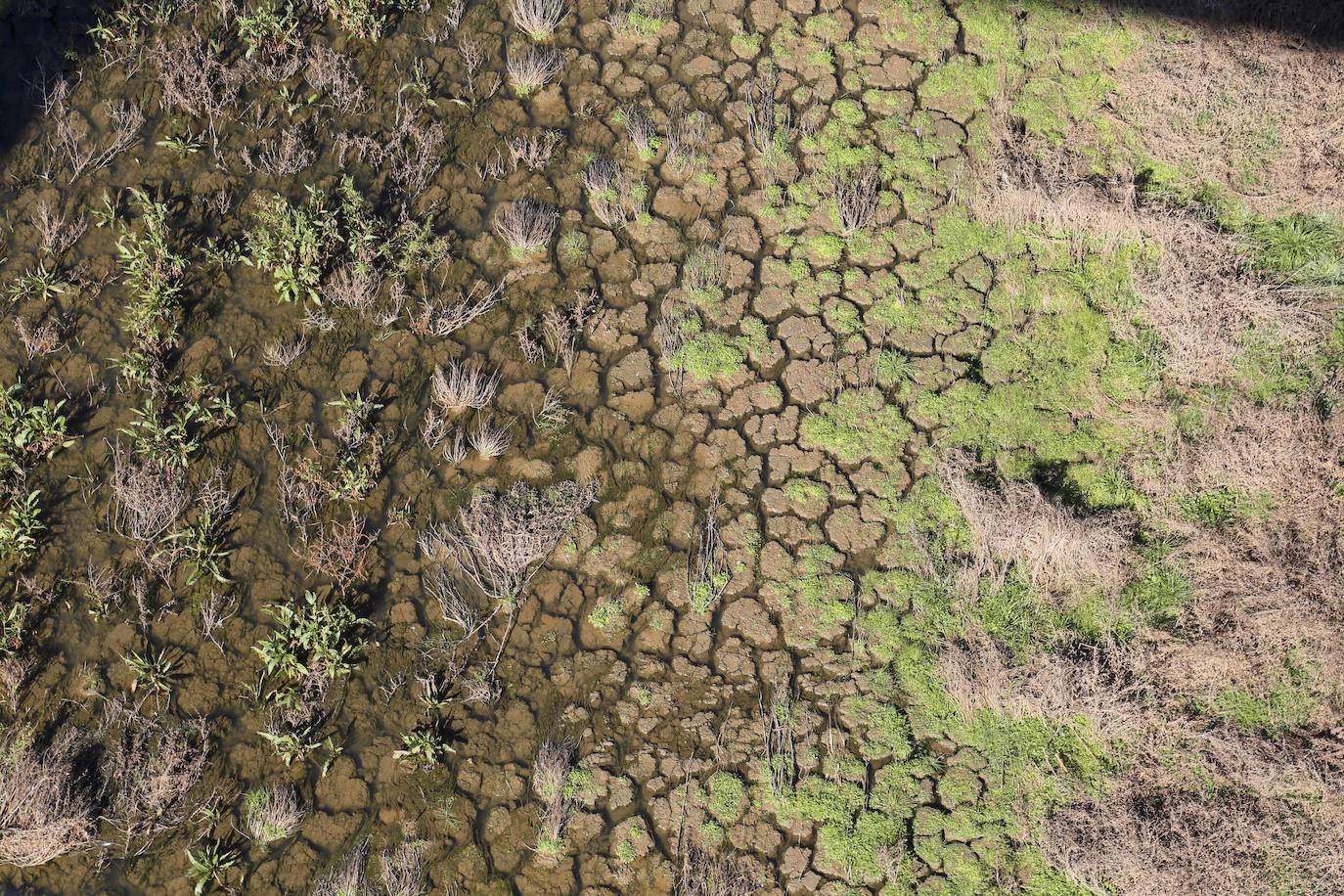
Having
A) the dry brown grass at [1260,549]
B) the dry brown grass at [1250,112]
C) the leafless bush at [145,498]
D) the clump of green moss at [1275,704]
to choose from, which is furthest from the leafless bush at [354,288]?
the clump of green moss at [1275,704]

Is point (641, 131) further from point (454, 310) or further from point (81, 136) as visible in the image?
point (81, 136)

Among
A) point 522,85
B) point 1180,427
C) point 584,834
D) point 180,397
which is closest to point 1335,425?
point 1180,427

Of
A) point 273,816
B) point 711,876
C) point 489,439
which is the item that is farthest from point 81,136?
point 711,876

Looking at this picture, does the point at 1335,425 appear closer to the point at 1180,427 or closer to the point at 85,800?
the point at 1180,427

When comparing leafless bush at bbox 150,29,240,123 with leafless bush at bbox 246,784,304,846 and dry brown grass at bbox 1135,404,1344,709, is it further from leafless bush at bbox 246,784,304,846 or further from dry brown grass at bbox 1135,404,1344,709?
dry brown grass at bbox 1135,404,1344,709

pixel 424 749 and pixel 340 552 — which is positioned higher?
pixel 340 552

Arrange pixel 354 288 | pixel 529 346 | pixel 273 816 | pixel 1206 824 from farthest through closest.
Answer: pixel 354 288 < pixel 529 346 < pixel 273 816 < pixel 1206 824

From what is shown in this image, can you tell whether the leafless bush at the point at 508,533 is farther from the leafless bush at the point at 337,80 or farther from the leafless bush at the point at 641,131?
the leafless bush at the point at 337,80
